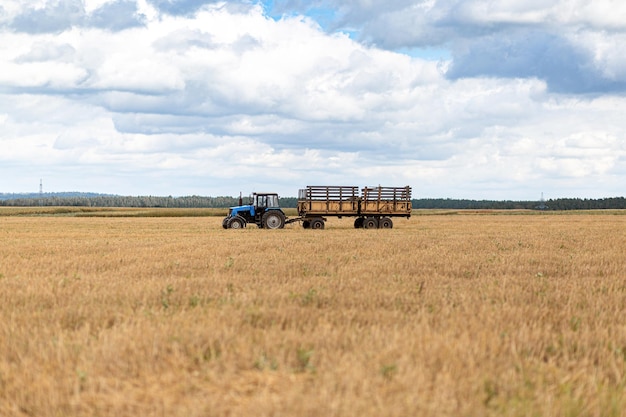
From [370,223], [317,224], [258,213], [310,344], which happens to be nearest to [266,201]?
[258,213]

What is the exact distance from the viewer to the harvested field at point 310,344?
5.77m

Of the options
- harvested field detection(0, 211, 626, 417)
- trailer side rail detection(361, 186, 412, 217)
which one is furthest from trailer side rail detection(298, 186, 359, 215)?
harvested field detection(0, 211, 626, 417)

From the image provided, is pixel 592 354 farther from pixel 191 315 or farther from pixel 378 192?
pixel 378 192

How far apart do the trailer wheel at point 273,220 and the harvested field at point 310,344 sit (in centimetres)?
2166

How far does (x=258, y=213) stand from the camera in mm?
37750

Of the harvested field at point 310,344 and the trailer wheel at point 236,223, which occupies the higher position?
the trailer wheel at point 236,223

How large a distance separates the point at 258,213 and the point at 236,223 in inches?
55.7

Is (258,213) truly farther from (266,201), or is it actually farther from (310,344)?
(310,344)

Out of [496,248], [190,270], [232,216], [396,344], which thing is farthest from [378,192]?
[396,344]

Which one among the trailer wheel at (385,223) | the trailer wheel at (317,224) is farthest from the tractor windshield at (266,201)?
the trailer wheel at (385,223)

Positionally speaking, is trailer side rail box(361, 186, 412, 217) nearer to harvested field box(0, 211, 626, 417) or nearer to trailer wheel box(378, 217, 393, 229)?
trailer wheel box(378, 217, 393, 229)

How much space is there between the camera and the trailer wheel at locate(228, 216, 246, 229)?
3747 centimetres

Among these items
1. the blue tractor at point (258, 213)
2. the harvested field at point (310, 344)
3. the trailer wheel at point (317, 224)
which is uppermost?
the blue tractor at point (258, 213)

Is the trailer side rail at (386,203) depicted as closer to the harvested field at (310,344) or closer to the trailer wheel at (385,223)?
the trailer wheel at (385,223)
